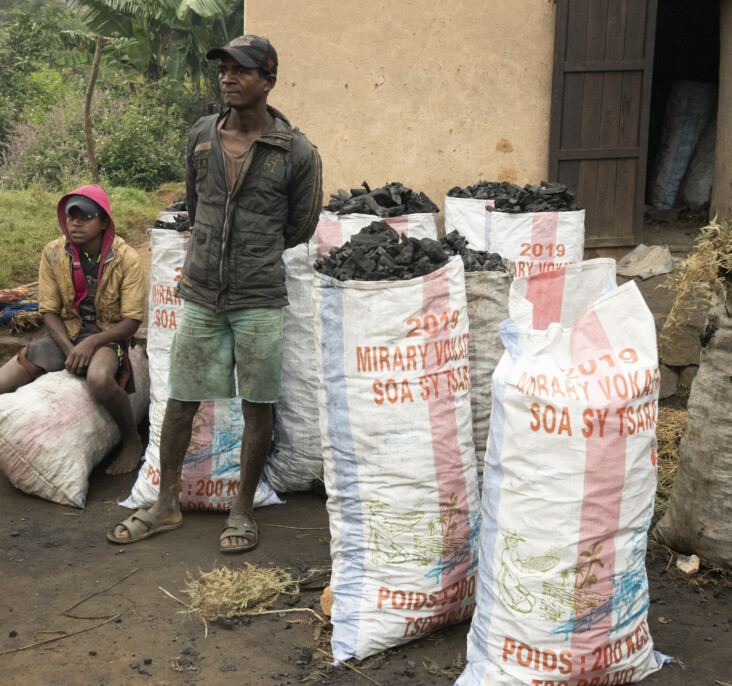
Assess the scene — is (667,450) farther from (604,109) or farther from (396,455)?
(604,109)

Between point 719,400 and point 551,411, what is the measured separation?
1.07 m

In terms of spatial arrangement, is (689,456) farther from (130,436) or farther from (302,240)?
(130,436)

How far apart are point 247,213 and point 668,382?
3.07m

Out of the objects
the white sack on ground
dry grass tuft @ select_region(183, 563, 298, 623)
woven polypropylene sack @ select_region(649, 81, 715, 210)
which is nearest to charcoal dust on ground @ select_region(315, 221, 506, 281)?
dry grass tuft @ select_region(183, 563, 298, 623)

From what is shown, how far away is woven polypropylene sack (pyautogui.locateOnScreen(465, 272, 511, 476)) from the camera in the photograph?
11.0 ft

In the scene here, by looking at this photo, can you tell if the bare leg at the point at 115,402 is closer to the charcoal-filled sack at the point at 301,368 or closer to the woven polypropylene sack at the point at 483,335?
the charcoal-filled sack at the point at 301,368

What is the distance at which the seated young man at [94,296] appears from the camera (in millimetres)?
4227

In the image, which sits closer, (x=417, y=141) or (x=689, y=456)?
(x=689, y=456)

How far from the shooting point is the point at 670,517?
332 cm

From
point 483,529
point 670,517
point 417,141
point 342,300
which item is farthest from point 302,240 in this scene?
point 417,141


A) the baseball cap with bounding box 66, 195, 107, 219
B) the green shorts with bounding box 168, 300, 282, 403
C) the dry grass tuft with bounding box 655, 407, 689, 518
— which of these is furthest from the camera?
the baseball cap with bounding box 66, 195, 107, 219

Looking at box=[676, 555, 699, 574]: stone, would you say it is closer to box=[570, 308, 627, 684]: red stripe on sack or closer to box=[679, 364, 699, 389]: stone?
box=[570, 308, 627, 684]: red stripe on sack

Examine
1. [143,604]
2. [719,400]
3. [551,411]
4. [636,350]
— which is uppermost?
[636,350]

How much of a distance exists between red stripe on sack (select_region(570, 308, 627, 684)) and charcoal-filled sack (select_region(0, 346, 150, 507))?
2.54 meters
